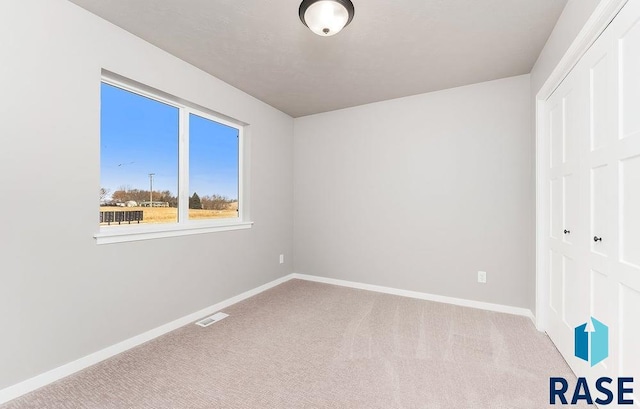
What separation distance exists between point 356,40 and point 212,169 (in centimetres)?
207

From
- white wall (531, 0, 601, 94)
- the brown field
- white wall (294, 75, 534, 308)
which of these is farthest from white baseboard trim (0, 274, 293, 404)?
white wall (531, 0, 601, 94)

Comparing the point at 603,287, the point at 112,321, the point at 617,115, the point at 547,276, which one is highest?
the point at 617,115

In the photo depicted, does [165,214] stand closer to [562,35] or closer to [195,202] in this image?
[195,202]

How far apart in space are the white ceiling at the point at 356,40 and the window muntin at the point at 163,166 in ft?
1.83

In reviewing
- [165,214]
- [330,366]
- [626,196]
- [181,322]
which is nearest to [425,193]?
[626,196]

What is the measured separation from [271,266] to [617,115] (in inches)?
142

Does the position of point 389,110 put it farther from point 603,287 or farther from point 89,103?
point 89,103

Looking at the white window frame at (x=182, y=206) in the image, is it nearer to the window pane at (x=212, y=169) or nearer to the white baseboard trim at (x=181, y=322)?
the window pane at (x=212, y=169)

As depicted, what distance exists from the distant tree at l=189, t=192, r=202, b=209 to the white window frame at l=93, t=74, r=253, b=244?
6 centimetres

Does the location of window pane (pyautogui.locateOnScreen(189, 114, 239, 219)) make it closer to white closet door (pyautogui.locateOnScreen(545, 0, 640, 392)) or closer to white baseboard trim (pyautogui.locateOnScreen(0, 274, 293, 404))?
white baseboard trim (pyautogui.locateOnScreen(0, 274, 293, 404))

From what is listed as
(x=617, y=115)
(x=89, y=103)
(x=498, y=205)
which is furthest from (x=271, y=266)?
(x=617, y=115)

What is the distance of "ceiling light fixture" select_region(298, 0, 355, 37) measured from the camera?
170 cm

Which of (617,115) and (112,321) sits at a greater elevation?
(617,115)

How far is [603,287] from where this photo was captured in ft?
5.00
